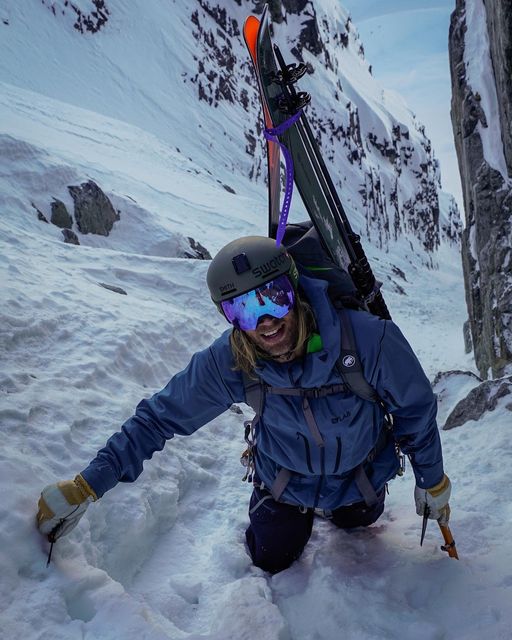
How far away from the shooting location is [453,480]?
3832 millimetres

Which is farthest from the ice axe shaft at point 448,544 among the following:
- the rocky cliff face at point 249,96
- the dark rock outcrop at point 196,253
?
the rocky cliff face at point 249,96

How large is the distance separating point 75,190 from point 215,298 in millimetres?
10832

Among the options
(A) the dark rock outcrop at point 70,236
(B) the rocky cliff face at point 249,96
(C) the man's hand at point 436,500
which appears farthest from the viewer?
(B) the rocky cliff face at point 249,96

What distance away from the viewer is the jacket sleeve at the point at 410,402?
244cm

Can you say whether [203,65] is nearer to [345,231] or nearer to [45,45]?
[45,45]

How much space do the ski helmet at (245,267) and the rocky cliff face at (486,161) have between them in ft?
14.2

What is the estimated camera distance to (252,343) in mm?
2561

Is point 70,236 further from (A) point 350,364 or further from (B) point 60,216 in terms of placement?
(A) point 350,364

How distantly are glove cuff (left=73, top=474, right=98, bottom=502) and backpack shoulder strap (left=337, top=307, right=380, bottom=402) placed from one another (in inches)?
51.6

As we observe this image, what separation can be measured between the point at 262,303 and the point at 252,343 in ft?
0.71

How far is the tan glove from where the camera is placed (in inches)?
95.0

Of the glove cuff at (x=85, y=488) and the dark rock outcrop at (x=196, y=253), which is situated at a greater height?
the glove cuff at (x=85, y=488)

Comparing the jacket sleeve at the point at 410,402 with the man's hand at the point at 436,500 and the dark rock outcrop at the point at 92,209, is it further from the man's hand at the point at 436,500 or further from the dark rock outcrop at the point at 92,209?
the dark rock outcrop at the point at 92,209

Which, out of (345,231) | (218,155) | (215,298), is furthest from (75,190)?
(218,155)
